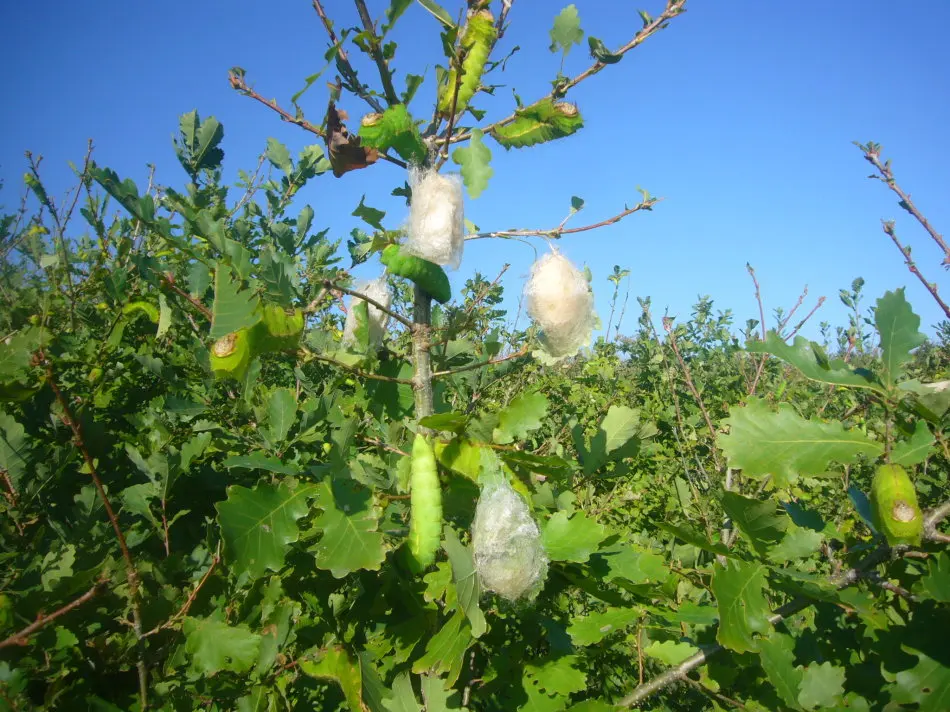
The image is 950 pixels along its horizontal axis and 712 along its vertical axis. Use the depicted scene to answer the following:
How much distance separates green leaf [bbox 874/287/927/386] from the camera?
1099mm

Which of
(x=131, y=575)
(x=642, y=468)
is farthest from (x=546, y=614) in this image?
(x=642, y=468)

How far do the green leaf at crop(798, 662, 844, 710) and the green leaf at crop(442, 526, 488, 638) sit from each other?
75 centimetres

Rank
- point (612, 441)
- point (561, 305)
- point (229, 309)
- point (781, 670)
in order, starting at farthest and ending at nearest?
point (561, 305)
point (612, 441)
point (781, 670)
point (229, 309)

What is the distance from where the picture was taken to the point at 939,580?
990 millimetres

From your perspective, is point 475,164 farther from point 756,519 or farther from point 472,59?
point 756,519

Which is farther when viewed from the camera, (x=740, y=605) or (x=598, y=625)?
(x=598, y=625)

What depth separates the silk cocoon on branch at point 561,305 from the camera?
1442mm

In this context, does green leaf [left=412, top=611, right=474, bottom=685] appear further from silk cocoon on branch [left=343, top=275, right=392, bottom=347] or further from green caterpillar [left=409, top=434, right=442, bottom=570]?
silk cocoon on branch [left=343, top=275, right=392, bottom=347]

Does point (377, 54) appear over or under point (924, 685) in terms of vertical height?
over

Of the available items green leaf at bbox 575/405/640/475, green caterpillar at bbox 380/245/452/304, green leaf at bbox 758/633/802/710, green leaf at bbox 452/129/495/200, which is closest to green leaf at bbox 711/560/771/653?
green leaf at bbox 758/633/802/710

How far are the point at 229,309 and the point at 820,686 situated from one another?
55.1 inches

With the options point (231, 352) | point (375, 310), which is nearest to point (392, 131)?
point (375, 310)

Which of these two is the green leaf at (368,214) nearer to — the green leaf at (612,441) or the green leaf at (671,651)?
the green leaf at (612,441)

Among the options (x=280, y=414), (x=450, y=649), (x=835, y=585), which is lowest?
(x=835, y=585)
